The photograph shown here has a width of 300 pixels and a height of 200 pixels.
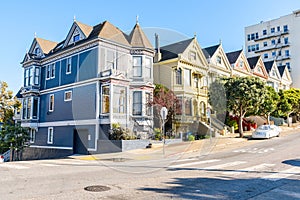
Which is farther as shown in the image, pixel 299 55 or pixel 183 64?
pixel 299 55

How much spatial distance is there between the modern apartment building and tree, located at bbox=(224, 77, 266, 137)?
1495 inches

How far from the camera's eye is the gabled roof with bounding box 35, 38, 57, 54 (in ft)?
91.3

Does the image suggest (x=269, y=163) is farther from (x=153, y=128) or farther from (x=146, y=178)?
(x=153, y=128)

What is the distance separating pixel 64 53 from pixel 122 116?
8.57 metres

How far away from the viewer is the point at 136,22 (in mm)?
23719

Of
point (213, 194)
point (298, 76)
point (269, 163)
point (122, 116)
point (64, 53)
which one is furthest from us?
point (298, 76)

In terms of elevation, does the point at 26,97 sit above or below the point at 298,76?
below

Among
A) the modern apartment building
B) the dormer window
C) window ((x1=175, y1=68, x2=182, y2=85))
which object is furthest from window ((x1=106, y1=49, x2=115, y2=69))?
the modern apartment building

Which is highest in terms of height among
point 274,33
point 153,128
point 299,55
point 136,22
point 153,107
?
point 274,33

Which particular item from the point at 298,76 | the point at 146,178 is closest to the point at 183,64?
the point at 146,178

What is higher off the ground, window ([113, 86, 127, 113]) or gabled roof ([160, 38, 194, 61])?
gabled roof ([160, 38, 194, 61])

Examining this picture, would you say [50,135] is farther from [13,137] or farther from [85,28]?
[85,28]

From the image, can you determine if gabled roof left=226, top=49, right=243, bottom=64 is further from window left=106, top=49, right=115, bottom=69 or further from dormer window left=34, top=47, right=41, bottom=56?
dormer window left=34, top=47, right=41, bottom=56

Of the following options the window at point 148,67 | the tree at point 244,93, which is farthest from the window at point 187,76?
the window at point 148,67
